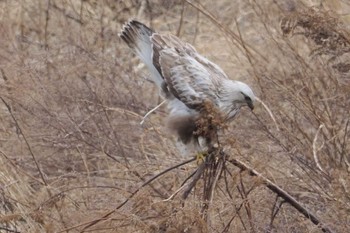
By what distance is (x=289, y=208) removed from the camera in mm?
5184

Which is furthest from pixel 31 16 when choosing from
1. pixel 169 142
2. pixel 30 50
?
pixel 169 142

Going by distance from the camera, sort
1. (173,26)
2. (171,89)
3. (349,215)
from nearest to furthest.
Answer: (349,215), (171,89), (173,26)

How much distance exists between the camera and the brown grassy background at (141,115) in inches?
161

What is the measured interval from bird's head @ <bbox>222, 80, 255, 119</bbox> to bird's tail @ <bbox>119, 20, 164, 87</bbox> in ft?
2.52

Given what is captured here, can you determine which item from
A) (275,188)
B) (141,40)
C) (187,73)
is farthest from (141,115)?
(275,188)

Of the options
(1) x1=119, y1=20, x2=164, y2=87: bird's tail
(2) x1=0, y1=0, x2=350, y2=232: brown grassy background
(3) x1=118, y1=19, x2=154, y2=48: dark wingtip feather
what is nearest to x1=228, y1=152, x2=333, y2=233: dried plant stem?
(2) x1=0, y1=0, x2=350, y2=232: brown grassy background

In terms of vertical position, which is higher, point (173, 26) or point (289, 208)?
point (173, 26)

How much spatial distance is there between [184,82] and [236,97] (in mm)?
383

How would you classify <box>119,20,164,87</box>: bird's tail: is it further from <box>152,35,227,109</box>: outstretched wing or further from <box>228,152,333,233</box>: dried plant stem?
<box>228,152,333,233</box>: dried plant stem

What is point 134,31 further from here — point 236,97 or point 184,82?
point 236,97

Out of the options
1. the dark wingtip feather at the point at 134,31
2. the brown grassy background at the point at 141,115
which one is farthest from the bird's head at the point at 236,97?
the dark wingtip feather at the point at 134,31

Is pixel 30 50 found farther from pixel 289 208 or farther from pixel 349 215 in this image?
pixel 349 215

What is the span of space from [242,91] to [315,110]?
187 centimetres

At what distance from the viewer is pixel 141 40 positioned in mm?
4969
